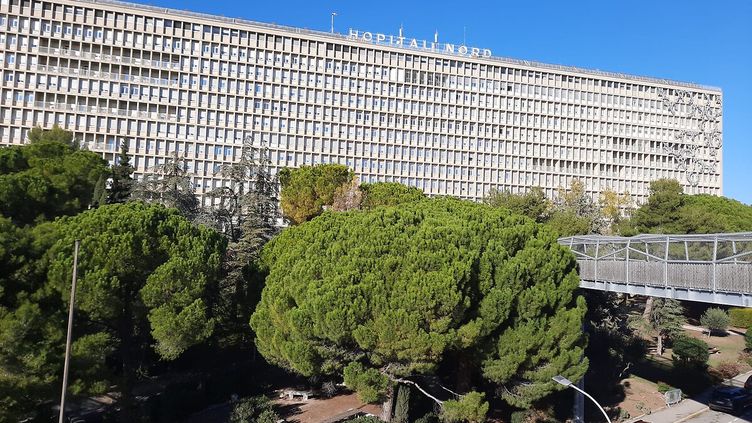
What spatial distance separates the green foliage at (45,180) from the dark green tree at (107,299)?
2.43m

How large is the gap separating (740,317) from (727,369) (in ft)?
44.1

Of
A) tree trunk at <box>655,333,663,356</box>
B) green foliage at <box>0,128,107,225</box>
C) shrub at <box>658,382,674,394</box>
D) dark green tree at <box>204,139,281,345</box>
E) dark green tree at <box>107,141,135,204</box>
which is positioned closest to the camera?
green foliage at <box>0,128,107,225</box>

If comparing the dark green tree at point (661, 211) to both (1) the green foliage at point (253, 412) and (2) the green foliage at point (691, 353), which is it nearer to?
(2) the green foliage at point (691, 353)

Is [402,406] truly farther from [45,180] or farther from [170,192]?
[170,192]

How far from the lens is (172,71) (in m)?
61.4

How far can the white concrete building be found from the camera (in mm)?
58281

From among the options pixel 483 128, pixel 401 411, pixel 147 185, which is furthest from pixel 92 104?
pixel 401 411

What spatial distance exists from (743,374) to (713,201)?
2242cm

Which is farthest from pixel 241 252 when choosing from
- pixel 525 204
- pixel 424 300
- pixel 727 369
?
pixel 727 369

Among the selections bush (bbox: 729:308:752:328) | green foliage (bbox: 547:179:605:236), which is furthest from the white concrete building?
bush (bbox: 729:308:752:328)

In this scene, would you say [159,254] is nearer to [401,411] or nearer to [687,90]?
[401,411]

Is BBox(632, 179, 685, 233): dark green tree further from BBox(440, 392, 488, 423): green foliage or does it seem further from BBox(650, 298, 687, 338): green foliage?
BBox(440, 392, 488, 423): green foliage

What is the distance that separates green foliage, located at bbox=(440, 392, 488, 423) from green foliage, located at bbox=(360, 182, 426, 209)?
17.8 meters

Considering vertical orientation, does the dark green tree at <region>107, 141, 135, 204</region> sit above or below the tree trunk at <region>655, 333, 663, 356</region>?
above
